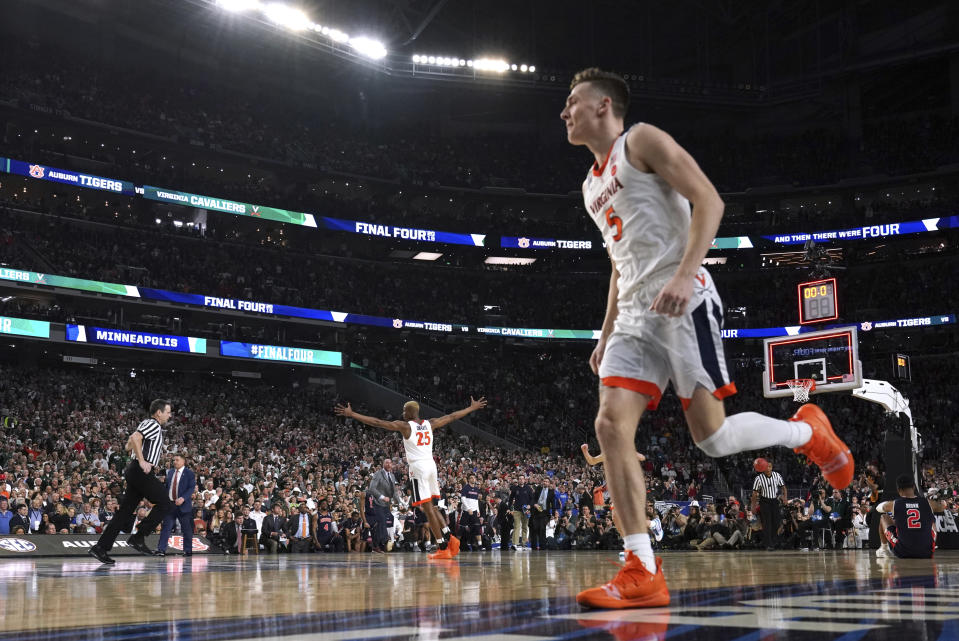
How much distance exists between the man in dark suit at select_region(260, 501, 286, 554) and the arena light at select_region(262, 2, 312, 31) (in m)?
24.8

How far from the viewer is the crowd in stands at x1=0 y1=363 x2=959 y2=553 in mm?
17672

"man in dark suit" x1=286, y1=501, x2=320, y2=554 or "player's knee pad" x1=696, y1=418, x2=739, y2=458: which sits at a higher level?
"player's knee pad" x1=696, y1=418, x2=739, y2=458

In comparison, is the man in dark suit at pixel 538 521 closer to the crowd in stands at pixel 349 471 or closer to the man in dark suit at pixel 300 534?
the crowd in stands at pixel 349 471

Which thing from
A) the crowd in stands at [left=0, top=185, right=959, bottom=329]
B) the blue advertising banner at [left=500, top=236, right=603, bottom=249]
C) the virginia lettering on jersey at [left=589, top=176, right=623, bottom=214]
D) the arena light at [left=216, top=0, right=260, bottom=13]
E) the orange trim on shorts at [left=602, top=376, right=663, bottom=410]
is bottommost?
the orange trim on shorts at [left=602, top=376, right=663, bottom=410]

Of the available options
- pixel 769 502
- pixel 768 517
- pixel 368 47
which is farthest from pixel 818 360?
pixel 368 47

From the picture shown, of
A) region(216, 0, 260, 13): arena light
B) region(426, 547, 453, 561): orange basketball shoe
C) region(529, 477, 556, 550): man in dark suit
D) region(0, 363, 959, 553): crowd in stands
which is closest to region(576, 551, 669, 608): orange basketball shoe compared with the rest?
region(426, 547, 453, 561): orange basketball shoe

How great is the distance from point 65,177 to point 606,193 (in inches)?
1246

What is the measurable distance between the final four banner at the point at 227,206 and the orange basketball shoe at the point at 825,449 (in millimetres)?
32546

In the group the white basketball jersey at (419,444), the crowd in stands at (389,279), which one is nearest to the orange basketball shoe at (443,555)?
the white basketball jersey at (419,444)

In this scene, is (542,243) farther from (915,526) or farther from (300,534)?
(915,526)

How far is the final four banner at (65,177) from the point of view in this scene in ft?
99.9

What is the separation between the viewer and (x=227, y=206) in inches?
1387

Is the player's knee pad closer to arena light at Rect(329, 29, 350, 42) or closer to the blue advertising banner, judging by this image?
arena light at Rect(329, 29, 350, 42)

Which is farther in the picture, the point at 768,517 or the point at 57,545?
the point at 768,517
